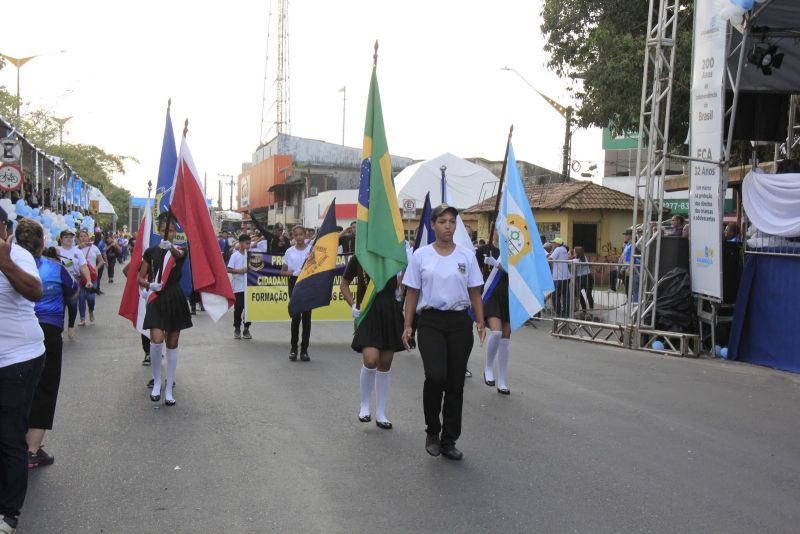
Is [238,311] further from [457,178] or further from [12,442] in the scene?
[457,178]

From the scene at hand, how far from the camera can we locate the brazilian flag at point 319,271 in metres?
9.70

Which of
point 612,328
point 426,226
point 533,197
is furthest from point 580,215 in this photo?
point 426,226

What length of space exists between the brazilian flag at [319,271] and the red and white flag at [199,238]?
5.56 ft

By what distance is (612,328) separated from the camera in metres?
13.5

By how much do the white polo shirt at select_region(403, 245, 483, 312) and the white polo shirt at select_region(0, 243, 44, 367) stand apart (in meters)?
2.64

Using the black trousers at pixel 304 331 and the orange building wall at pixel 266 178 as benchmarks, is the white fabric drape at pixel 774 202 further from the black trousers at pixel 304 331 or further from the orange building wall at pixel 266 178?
the orange building wall at pixel 266 178

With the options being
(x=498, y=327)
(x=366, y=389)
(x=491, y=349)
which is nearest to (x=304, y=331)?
(x=491, y=349)

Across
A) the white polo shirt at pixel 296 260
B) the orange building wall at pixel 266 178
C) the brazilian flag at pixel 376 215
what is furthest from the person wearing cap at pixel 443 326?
the orange building wall at pixel 266 178

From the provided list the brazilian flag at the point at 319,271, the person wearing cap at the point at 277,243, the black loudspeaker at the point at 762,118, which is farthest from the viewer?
the person wearing cap at the point at 277,243

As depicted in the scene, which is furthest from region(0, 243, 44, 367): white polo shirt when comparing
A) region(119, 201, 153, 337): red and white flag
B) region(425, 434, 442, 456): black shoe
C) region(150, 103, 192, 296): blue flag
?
region(119, 201, 153, 337): red and white flag

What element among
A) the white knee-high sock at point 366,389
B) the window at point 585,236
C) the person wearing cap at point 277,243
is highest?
the window at point 585,236

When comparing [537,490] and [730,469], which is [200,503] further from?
[730,469]

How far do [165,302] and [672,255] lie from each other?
8411mm

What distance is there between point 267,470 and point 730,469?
3335 mm
